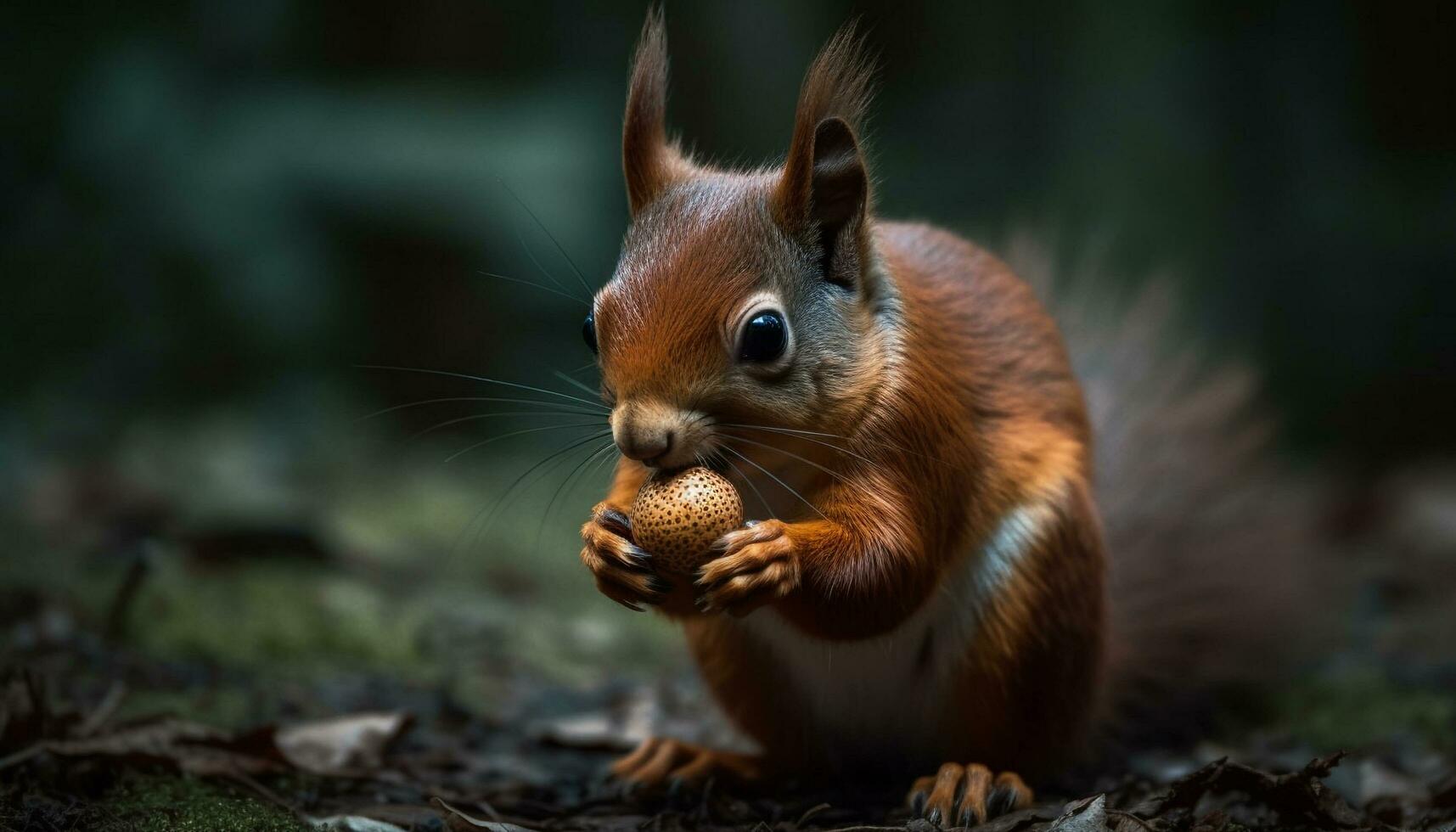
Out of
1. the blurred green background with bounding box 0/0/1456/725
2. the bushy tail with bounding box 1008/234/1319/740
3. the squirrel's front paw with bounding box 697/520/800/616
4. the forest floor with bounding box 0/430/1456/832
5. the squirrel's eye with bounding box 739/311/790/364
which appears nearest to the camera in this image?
the squirrel's front paw with bounding box 697/520/800/616

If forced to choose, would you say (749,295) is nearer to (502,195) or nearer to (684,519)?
(684,519)

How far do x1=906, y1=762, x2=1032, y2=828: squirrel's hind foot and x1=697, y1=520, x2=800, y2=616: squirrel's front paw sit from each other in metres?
0.49

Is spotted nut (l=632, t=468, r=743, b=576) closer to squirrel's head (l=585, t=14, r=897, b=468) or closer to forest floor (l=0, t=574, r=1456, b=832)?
squirrel's head (l=585, t=14, r=897, b=468)

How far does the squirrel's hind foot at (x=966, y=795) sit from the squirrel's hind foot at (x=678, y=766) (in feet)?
1.22

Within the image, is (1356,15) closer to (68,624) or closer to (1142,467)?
(1142,467)

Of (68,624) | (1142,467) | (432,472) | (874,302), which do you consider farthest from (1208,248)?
(68,624)

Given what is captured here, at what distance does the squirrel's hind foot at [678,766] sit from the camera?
7.55ft

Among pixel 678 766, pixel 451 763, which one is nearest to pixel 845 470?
pixel 678 766

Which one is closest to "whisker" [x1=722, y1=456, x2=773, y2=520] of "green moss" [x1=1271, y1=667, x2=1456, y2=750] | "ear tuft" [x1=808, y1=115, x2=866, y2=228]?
"ear tuft" [x1=808, y1=115, x2=866, y2=228]

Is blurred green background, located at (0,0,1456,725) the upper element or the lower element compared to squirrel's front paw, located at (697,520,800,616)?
upper

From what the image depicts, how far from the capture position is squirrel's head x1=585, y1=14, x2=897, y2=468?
178cm

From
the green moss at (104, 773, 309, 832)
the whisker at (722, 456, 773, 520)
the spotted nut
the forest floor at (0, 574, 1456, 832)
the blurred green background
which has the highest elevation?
the blurred green background

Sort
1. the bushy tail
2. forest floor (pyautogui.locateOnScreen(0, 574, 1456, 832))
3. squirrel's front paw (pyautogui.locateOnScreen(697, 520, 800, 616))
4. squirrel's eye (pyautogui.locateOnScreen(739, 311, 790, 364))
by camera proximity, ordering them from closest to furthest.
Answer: squirrel's front paw (pyautogui.locateOnScreen(697, 520, 800, 616)) < squirrel's eye (pyautogui.locateOnScreen(739, 311, 790, 364)) < forest floor (pyautogui.locateOnScreen(0, 574, 1456, 832)) < the bushy tail

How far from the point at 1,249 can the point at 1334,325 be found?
16.4 feet
